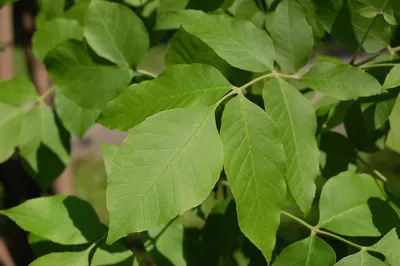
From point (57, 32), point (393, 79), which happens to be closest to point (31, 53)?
point (57, 32)

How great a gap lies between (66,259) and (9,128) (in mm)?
398

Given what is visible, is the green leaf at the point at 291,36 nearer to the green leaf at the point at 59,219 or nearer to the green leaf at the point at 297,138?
the green leaf at the point at 297,138

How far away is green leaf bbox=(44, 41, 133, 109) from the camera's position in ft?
3.14

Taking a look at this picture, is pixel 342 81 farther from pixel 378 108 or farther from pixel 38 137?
pixel 38 137

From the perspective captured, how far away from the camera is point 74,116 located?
1088 millimetres

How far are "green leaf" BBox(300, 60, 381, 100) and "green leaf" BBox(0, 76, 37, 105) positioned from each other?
680 millimetres

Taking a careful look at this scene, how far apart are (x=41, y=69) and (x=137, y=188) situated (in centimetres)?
143

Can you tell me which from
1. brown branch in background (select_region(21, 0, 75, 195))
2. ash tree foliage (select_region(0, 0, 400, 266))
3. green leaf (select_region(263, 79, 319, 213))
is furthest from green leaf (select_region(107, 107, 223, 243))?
brown branch in background (select_region(21, 0, 75, 195))

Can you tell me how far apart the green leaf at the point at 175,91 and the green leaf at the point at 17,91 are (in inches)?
18.8

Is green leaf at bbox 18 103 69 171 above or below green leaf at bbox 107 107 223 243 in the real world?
below

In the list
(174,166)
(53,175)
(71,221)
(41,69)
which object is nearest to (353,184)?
(174,166)

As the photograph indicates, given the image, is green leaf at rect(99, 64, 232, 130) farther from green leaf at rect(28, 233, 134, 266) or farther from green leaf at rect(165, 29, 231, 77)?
green leaf at rect(28, 233, 134, 266)

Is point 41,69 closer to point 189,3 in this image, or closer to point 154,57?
point 189,3

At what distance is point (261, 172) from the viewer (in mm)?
710
